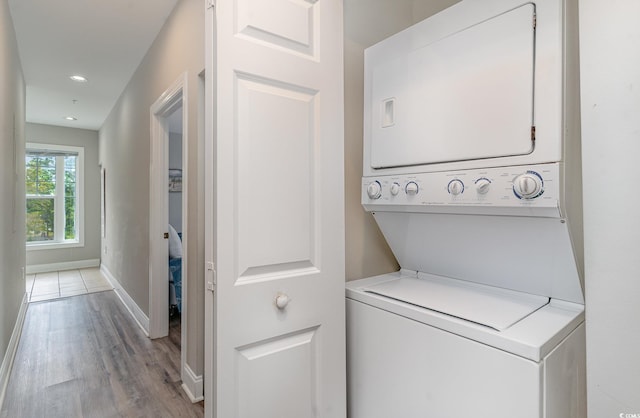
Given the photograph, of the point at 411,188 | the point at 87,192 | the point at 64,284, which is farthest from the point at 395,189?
the point at 87,192

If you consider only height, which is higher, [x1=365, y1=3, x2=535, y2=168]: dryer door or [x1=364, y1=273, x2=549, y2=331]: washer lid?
[x1=365, y1=3, x2=535, y2=168]: dryer door

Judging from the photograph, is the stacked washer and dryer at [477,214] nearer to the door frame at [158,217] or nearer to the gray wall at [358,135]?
the gray wall at [358,135]

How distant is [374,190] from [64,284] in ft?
17.7

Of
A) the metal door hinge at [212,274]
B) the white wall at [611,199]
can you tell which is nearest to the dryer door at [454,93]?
the white wall at [611,199]

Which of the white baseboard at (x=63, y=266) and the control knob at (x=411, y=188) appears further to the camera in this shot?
the white baseboard at (x=63, y=266)

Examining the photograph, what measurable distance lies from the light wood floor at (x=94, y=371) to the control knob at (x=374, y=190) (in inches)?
62.9

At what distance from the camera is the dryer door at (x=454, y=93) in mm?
950

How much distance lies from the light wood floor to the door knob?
4.16ft

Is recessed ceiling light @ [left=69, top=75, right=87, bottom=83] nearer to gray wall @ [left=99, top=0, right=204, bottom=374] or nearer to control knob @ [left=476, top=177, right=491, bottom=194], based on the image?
gray wall @ [left=99, top=0, right=204, bottom=374]

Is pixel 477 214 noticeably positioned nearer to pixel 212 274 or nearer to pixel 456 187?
pixel 456 187

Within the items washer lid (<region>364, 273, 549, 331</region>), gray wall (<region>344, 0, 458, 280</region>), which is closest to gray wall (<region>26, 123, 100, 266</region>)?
gray wall (<region>344, 0, 458, 280</region>)

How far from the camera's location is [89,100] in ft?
14.4

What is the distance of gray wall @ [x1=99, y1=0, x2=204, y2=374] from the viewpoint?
200 centimetres

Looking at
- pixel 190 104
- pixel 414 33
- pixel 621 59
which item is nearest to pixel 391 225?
pixel 414 33
